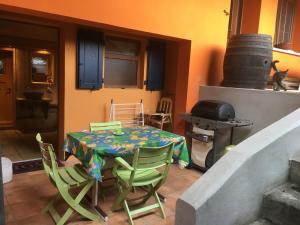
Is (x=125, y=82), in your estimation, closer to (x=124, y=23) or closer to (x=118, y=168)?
(x=124, y=23)

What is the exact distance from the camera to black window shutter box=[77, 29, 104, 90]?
3979 mm

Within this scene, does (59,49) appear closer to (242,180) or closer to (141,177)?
(141,177)

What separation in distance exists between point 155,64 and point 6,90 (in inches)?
165

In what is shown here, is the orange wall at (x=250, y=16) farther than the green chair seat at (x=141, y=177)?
Yes

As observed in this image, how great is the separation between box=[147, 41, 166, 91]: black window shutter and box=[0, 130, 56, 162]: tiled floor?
247cm

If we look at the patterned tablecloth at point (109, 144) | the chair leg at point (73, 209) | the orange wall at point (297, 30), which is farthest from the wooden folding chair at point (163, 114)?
the orange wall at point (297, 30)

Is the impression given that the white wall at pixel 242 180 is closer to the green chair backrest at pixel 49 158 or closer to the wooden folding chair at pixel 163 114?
the green chair backrest at pixel 49 158

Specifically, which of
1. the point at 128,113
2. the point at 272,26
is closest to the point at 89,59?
the point at 128,113

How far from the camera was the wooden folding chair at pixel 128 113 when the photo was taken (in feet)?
15.1

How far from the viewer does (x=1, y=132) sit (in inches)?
232

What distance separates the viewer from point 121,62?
482cm

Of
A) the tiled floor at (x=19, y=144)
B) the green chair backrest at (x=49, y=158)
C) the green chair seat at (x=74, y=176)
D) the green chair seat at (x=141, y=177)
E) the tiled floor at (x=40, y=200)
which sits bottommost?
the tiled floor at (x=40, y=200)

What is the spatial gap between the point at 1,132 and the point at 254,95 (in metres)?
5.68

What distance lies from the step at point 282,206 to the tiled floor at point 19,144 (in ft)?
12.5
